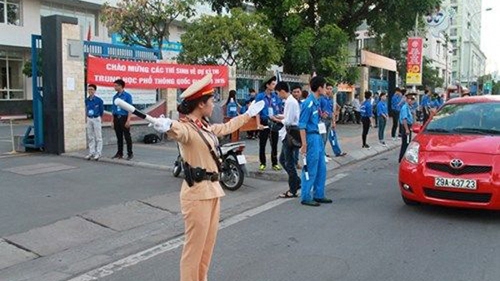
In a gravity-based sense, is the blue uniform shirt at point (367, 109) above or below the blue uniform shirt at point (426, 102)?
below

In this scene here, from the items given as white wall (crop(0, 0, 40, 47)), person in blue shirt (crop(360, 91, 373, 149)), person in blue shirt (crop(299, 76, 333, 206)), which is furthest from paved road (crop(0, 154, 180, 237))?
white wall (crop(0, 0, 40, 47))

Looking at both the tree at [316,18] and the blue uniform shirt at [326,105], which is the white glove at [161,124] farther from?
the tree at [316,18]

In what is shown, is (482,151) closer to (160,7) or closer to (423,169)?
(423,169)

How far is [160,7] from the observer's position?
2277 cm

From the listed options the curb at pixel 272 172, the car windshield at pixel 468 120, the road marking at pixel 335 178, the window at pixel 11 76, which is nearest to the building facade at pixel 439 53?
the window at pixel 11 76

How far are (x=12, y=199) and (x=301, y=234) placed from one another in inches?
171

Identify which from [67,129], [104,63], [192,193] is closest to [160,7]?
[104,63]

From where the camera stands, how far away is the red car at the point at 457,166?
6.66 m

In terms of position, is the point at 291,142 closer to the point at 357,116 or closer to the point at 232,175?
the point at 232,175

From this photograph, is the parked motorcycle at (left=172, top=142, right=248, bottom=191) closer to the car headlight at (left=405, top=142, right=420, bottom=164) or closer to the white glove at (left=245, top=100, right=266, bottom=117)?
the car headlight at (left=405, top=142, right=420, bottom=164)

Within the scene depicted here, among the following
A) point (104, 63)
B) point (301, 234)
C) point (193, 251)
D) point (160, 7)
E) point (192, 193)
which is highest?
point (160, 7)

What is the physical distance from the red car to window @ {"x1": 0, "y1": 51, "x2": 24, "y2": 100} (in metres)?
26.7

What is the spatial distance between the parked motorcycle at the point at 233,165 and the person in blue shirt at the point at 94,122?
3.69m

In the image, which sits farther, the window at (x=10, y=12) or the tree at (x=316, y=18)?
the window at (x=10, y=12)
